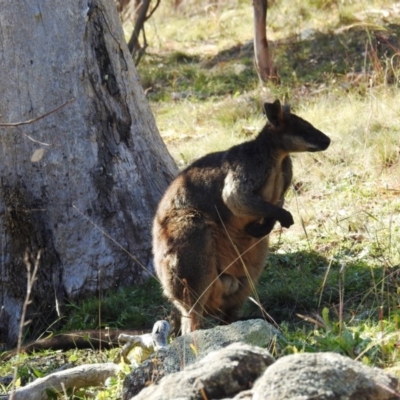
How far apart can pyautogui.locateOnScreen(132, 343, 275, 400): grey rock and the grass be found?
70cm

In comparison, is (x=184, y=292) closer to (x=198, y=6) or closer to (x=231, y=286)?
(x=231, y=286)

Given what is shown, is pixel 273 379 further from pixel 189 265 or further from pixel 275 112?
pixel 275 112

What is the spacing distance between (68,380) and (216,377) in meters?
1.76

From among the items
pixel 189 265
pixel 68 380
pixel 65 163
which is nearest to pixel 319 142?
pixel 189 265

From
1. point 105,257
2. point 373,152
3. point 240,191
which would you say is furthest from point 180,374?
point 373,152

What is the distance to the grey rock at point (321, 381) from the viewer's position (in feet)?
11.0

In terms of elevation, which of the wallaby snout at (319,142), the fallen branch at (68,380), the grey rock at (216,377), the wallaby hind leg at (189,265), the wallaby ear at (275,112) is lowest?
the fallen branch at (68,380)

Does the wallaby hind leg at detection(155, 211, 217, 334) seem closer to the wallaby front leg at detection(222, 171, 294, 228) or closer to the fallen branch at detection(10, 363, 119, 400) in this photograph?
the wallaby front leg at detection(222, 171, 294, 228)

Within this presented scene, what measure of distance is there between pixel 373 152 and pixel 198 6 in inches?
417

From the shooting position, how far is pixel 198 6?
734 inches

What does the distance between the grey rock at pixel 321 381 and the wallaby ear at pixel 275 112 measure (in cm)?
326

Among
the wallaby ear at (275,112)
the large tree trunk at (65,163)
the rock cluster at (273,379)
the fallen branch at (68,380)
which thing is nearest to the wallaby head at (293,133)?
the wallaby ear at (275,112)

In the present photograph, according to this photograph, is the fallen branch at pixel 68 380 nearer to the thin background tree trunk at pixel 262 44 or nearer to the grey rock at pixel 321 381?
the grey rock at pixel 321 381

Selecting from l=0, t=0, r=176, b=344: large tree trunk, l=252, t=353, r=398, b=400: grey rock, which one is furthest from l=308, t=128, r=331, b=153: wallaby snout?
l=252, t=353, r=398, b=400: grey rock
